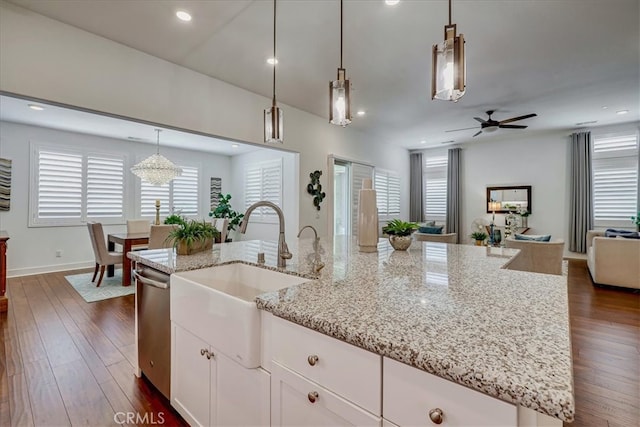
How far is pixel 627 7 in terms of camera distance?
241 centimetres

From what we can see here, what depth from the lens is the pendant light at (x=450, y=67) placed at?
1370 mm

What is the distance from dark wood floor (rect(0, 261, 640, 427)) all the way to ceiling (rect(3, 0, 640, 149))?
2.83 m

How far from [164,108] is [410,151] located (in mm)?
6542

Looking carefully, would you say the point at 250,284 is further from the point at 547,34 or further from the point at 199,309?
the point at 547,34

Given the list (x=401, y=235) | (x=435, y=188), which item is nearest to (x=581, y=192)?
(x=435, y=188)

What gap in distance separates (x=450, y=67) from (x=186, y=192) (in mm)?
6927

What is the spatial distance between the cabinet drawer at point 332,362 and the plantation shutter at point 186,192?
6.72m

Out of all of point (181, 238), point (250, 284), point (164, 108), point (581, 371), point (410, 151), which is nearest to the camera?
point (250, 284)

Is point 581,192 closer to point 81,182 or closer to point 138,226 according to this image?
point 138,226

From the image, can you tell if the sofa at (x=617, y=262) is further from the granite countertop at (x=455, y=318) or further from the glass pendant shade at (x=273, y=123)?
the glass pendant shade at (x=273, y=123)

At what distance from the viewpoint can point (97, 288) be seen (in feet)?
14.2

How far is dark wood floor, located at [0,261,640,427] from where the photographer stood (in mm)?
1769

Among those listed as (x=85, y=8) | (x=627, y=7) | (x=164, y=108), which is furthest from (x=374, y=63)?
(x=85, y=8)

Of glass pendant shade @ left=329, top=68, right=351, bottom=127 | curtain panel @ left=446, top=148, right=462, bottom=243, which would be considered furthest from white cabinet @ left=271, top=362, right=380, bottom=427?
curtain panel @ left=446, top=148, right=462, bottom=243
